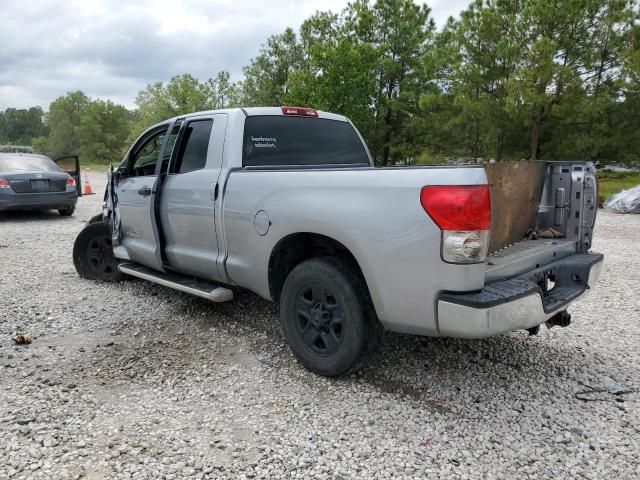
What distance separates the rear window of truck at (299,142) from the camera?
167 inches

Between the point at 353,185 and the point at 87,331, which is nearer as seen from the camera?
the point at 353,185

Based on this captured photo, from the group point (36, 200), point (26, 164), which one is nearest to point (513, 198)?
point (36, 200)

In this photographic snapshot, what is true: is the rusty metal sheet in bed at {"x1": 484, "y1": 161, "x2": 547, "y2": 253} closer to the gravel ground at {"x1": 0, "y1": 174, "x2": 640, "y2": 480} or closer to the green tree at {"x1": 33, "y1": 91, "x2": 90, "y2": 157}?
the gravel ground at {"x1": 0, "y1": 174, "x2": 640, "y2": 480}

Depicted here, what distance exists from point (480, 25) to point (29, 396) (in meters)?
18.8

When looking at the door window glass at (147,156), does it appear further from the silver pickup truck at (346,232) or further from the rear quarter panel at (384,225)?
the rear quarter panel at (384,225)

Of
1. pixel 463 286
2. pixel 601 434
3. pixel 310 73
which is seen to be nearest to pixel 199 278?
pixel 463 286

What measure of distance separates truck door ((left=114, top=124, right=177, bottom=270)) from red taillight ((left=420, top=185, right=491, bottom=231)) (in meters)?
2.94

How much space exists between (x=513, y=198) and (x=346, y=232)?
4.36ft

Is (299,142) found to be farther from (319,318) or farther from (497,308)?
(497,308)

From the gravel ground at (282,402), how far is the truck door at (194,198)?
634 millimetres

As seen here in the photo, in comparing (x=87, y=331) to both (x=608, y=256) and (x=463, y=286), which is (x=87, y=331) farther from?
(x=608, y=256)

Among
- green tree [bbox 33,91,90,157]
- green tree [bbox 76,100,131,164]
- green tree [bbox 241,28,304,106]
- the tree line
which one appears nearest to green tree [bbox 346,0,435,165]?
the tree line

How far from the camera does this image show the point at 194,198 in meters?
4.26

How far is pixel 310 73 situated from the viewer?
27.7 metres
